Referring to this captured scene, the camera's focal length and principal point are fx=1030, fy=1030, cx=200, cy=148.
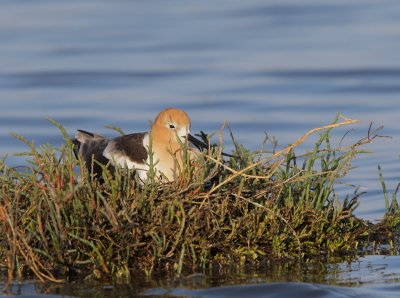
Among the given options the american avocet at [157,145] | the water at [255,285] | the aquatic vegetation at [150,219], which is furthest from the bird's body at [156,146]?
the water at [255,285]

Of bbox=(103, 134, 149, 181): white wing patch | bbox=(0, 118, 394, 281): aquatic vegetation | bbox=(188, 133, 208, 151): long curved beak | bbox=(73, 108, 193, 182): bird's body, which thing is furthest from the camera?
bbox=(188, 133, 208, 151): long curved beak

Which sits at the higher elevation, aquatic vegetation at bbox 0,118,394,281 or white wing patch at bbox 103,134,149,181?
white wing patch at bbox 103,134,149,181

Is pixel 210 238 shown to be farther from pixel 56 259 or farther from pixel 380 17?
pixel 380 17

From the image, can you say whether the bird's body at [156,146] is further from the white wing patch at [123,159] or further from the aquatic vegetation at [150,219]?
the aquatic vegetation at [150,219]

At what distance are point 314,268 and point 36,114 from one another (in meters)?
8.14

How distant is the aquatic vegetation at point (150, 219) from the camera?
6.38m

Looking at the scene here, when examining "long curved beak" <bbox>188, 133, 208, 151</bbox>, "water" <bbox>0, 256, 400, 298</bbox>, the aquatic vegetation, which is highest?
"long curved beak" <bbox>188, 133, 208, 151</bbox>

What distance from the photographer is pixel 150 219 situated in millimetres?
6480

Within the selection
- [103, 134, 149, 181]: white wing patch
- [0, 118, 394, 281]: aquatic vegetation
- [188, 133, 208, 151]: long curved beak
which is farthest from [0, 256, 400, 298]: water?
[188, 133, 208, 151]: long curved beak

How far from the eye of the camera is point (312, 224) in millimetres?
7066

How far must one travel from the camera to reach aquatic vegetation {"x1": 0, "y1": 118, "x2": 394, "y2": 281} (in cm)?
638

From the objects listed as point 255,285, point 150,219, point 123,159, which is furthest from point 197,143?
point 255,285

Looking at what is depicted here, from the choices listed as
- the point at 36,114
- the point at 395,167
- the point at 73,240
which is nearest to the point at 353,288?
the point at 73,240

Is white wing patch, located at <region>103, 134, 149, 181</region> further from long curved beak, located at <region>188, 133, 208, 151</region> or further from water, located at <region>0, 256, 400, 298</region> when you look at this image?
water, located at <region>0, 256, 400, 298</region>
